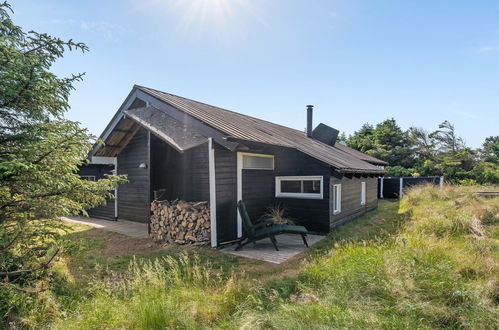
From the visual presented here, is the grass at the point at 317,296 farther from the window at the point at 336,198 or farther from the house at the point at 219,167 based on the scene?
the window at the point at 336,198

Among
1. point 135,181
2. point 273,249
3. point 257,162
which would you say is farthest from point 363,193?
point 135,181

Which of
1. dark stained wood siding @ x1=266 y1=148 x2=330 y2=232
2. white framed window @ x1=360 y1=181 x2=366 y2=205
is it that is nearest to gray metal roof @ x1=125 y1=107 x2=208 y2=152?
dark stained wood siding @ x1=266 y1=148 x2=330 y2=232

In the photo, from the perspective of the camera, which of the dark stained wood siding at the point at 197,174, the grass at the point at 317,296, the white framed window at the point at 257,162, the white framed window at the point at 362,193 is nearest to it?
the grass at the point at 317,296


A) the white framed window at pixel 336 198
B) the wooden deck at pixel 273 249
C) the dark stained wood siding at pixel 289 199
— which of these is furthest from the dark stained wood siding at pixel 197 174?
the white framed window at pixel 336 198

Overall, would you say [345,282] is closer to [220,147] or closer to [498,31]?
[220,147]

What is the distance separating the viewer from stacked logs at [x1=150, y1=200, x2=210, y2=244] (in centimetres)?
656

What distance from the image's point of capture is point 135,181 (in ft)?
31.7

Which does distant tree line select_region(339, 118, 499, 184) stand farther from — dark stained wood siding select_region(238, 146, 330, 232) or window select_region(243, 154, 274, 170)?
window select_region(243, 154, 274, 170)

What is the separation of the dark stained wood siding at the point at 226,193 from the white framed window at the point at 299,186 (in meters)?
2.01

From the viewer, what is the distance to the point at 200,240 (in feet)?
21.5

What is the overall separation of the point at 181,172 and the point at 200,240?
6.82 feet

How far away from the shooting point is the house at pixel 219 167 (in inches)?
259

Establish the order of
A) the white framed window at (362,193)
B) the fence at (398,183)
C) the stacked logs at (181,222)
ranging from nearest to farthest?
the stacked logs at (181,222)
the white framed window at (362,193)
the fence at (398,183)

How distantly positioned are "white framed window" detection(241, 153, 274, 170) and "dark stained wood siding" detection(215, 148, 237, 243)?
520 millimetres
